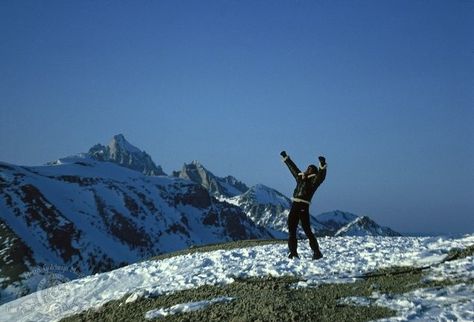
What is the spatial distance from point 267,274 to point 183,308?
375 cm

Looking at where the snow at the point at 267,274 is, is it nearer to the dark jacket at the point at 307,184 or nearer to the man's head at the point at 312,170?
the dark jacket at the point at 307,184

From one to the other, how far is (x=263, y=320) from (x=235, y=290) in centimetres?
345

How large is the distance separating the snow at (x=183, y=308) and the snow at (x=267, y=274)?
3 centimetres

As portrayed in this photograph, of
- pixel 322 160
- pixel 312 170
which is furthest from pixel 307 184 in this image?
pixel 322 160

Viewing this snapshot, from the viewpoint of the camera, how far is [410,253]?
1925 cm

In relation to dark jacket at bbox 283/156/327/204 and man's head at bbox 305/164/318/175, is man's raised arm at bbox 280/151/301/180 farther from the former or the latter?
man's head at bbox 305/164/318/175

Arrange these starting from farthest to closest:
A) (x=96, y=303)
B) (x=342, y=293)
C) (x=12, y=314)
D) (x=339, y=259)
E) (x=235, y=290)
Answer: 1. (x=12, y=314)
2. (x=339, y=259)
3. (x=96, y=303)
4. (x=235, y=290)
5. (x=342, y=293)

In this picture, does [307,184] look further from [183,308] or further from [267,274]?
[183,308]

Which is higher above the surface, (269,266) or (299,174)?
(299,174)

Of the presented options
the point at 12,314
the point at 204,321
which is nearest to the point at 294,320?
the point at 204,321

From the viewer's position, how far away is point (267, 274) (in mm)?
18031

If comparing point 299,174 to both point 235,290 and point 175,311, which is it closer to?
point 235,290

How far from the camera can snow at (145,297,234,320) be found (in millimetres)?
15125

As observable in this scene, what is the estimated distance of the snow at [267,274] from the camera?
543 inches
